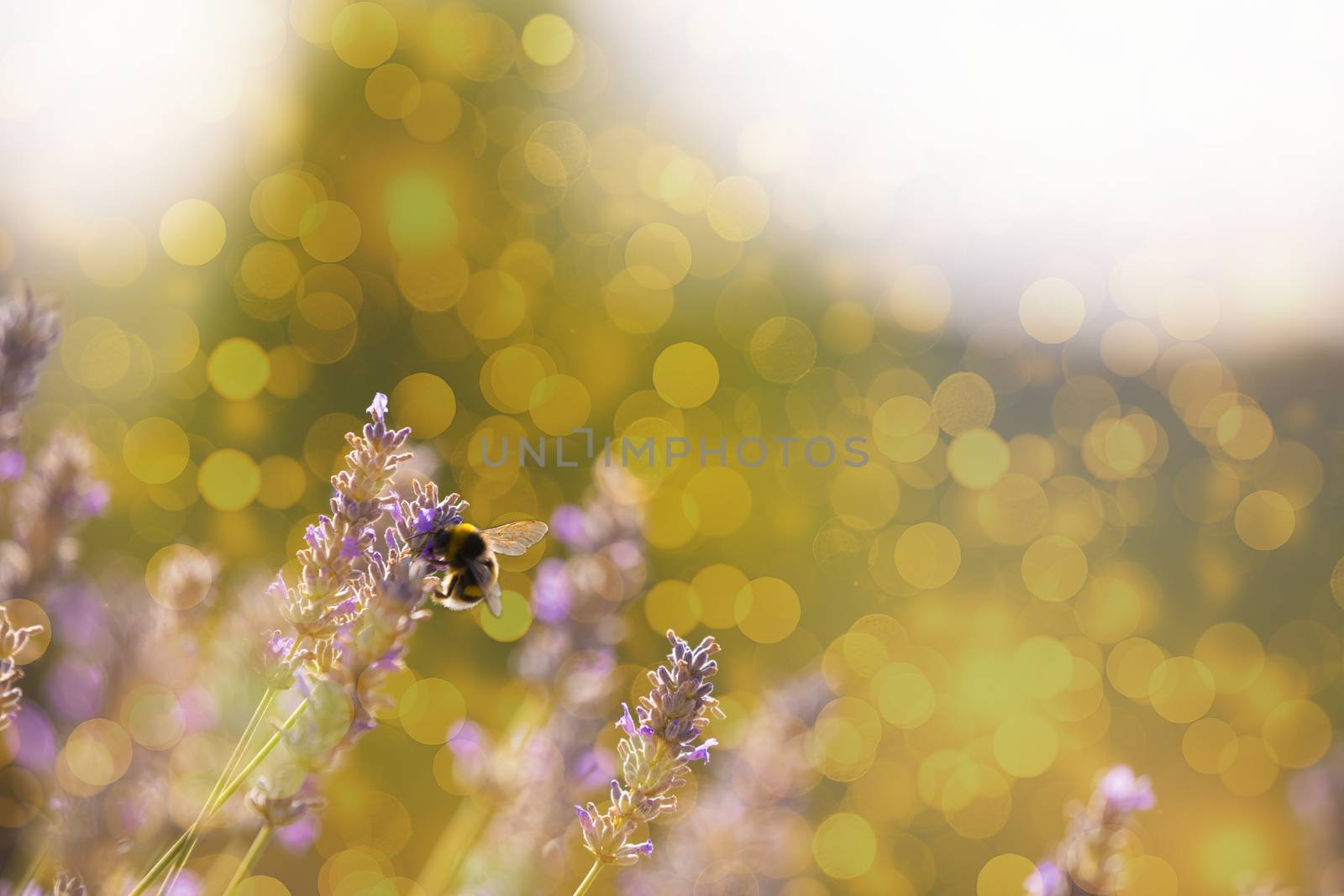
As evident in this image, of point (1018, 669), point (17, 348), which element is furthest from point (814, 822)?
point (17, 348)

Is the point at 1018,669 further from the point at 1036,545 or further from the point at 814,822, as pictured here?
the point at 814,822

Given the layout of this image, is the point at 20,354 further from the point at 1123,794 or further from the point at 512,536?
the point at 1123,794

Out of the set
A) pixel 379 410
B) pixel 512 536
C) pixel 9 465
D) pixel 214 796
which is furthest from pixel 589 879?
pixel 9 465

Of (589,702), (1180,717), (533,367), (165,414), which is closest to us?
(589,702)

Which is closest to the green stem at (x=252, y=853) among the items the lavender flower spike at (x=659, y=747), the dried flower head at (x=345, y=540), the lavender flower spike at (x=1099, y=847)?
the dried flower head at (x=345, y=540)

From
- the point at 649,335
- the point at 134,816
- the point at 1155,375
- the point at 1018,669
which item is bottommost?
the point at 134,816

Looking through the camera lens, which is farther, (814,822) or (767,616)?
(767,616)
